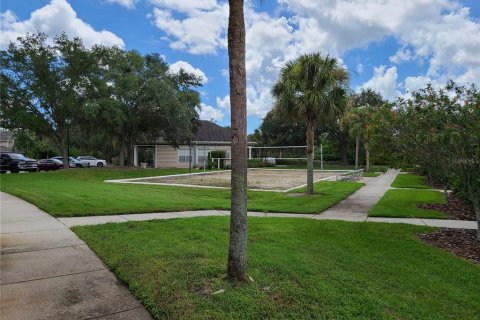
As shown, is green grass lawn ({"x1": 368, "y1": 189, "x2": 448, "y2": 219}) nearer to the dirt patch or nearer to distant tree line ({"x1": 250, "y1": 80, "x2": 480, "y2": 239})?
distant tree line ({"x1": 250, "y1": 80, "x2": 480, "y2": 239})

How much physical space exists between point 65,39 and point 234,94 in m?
25.6

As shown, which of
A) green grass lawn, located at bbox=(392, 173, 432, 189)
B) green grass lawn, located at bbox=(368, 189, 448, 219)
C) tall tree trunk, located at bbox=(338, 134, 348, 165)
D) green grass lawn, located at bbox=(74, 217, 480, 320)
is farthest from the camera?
A: tall tree trunk, located at bbox=(338, 134, 348, 165)

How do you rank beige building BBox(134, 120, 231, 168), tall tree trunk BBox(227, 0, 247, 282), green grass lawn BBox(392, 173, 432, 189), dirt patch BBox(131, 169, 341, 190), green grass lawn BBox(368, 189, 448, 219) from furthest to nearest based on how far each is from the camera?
beige building BBox(134, 120, 231, 168)
green grass lawn BBox(392, 173, 432, 189)
dirt patch BBox(131, 169, 341, 190)
green grass lawn BBox(368, 189, 448, 219)
tall tree trunk BBox(227, 0, 247, 282)

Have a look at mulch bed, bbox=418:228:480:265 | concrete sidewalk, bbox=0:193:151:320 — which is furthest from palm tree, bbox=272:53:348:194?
concrete sidewalk, bbox=0:193:151:320

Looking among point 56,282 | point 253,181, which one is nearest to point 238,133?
point 56,282

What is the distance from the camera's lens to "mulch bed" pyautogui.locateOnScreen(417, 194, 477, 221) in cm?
968

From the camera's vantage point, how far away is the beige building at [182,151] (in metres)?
41.8

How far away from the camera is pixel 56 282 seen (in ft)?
14.5

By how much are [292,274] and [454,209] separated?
8.58 metres

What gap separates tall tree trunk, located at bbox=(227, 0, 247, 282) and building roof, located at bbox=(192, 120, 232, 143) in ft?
127

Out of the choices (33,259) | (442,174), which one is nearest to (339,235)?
(442,174)

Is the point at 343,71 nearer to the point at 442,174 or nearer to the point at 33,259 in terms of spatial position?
the point at 442,174

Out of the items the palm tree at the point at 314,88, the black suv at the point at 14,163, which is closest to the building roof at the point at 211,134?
the black suv at the point at 14,163

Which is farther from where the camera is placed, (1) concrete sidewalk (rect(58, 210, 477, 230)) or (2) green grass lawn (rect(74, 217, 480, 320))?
(1) concrete sidewalk (rect(58, 210, 477, 230))
